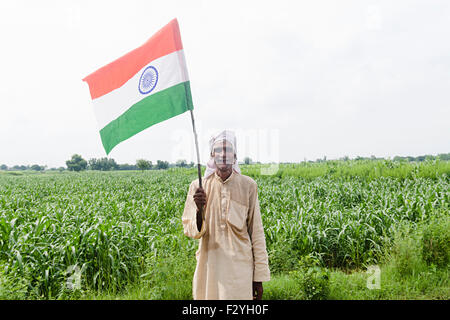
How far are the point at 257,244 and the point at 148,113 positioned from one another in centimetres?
159


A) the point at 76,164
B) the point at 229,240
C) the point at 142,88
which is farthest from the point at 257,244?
the point at 76,164

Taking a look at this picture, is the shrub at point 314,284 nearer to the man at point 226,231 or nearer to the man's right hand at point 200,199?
the man at point 226,231

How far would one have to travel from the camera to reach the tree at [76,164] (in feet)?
291

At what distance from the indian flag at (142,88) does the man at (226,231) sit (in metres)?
0.65

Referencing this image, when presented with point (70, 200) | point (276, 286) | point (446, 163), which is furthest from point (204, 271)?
point (446, 163)

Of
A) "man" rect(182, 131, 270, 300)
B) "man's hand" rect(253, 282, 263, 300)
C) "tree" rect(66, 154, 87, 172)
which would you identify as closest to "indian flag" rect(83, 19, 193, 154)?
"man" rect(182, 131, 270, 300)

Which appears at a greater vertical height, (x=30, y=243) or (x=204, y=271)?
(x=204, y=271)

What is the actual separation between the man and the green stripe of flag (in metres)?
0.54

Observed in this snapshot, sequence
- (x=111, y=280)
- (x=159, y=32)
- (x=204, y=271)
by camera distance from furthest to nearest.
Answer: (x=111, y=280) < (x=159, y=32) < (x=204, y=271)

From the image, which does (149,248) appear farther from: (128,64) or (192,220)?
(128,64)

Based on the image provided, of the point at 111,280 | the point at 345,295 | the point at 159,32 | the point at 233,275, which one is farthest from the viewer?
the point at 111,280

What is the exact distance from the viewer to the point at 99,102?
110 inches

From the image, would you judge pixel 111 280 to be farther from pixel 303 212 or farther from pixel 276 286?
pixel 303 212

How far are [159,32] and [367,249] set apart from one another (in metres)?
4.81
